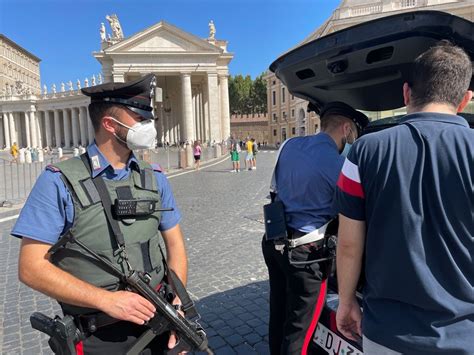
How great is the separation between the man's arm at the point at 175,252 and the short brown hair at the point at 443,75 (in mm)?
1462

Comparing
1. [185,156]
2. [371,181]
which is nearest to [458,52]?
[371,181]

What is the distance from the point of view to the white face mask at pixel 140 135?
6.57 ft

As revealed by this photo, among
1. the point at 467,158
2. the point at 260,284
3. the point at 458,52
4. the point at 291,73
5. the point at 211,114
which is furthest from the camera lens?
the point at 211,114

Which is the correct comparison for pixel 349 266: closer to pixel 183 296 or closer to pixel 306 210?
pixel 306 210

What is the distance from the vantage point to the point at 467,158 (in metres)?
1.33

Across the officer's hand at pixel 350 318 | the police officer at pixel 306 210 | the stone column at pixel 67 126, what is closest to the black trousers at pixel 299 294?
the police officer at pixel 306 210

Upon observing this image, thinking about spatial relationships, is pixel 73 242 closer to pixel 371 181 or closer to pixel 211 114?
pixel 371 181

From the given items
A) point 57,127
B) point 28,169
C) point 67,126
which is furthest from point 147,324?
point 57,127

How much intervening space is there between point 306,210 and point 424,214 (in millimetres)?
988

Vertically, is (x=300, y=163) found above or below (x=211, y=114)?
below

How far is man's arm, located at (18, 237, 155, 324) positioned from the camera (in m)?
1.64

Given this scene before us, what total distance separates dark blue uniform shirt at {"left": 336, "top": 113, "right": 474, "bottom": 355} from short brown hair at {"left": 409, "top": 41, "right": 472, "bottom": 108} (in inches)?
3.1

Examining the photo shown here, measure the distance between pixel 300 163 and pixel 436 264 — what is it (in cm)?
110

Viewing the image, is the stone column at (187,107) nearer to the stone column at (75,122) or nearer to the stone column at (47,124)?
the stone column at (75,122)
